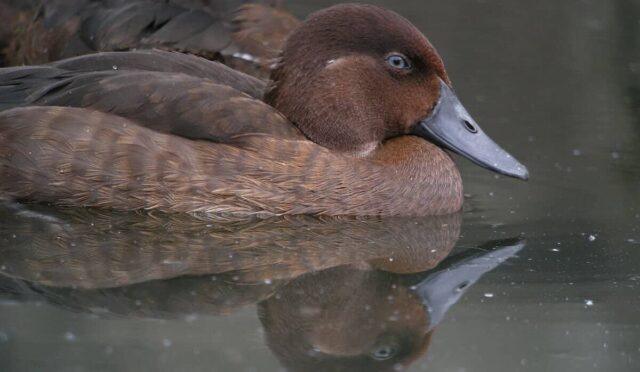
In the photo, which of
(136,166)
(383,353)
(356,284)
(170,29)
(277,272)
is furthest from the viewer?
(170,29)

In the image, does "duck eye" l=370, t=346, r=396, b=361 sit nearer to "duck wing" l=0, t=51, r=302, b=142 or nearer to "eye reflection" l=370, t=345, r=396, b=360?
"eye reflection" l=370, t=345, r=396, b=360

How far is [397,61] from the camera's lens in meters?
6.32

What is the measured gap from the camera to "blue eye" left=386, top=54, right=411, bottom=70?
20.7ft

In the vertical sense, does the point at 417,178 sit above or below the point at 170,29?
above

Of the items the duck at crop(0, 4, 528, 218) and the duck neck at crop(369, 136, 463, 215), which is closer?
the duck at crop(0, 4, 528, 218)

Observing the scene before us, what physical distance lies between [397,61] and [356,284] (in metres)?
1.42

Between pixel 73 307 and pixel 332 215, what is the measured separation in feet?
5.18

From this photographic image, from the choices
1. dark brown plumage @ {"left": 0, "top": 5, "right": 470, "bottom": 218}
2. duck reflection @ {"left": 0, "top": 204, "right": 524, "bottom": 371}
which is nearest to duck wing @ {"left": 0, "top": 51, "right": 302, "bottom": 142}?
dark brown plumage @ {"left": 0, "top": 5, "right": 470, "bottom": 218}

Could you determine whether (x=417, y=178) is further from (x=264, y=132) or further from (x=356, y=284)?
(x=356, y=284)

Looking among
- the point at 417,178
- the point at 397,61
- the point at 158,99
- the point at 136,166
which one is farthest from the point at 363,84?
the point at 136,166

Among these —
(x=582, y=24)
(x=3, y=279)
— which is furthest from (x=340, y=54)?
(x=582, y=24)

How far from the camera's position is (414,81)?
20.8 ft

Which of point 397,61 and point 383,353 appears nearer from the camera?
point 383,353

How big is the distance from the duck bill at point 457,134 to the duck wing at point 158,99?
0.66 metres
